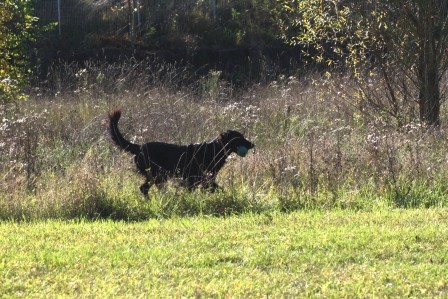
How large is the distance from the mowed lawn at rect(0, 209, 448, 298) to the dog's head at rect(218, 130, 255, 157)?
2.05 meters

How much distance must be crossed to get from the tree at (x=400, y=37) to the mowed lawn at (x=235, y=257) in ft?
17.3

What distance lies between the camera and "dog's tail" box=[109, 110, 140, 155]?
31.8 ft

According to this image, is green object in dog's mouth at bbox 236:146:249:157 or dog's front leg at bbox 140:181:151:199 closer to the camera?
dog's front leg at bbox 140:181:151:199

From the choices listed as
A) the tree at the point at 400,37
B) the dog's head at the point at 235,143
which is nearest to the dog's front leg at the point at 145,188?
the dog's head at the point at 235,143

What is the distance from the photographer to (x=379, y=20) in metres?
12.4

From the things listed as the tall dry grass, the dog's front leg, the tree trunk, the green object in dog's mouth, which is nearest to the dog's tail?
the tall dry grass

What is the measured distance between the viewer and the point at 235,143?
989 cm

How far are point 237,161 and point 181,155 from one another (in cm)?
84

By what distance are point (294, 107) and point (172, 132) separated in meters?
2.84

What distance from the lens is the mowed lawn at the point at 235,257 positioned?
5176 millimetres

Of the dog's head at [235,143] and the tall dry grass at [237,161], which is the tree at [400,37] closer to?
the tall dry grass at [237,161]

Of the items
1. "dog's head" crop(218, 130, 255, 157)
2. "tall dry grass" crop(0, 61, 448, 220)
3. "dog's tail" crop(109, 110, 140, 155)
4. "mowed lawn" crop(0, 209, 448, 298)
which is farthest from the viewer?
"dog's head" crop(218, 130, 255, 157)

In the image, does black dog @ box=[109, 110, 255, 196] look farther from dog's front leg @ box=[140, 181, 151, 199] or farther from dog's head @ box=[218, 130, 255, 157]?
dog's front leg @ box=[140, 181, 151, 199]

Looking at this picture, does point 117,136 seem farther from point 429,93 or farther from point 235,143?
point 429,93
